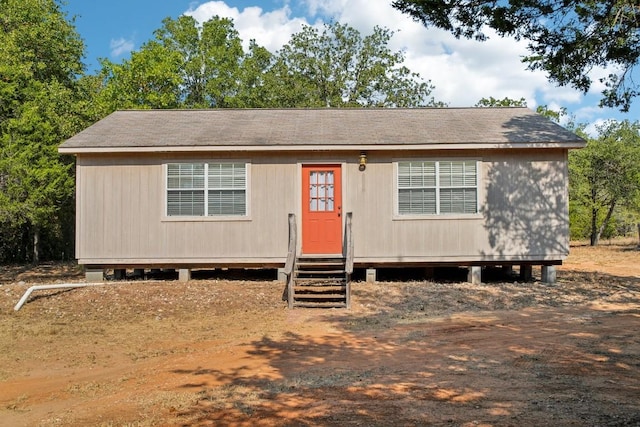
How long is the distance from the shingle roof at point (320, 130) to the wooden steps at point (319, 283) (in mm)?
2413

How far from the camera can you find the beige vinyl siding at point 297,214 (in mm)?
11672

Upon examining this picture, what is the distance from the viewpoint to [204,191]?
11711 mm

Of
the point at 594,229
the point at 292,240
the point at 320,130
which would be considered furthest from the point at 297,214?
the point at 594,229

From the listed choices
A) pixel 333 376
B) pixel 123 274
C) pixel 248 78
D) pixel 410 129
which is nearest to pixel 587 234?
pixel 248 78

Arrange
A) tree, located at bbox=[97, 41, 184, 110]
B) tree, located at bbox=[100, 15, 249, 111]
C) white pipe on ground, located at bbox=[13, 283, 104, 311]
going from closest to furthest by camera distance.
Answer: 1. white pipe on ground, located at bbox=[13, 283, 104, 311]
2. tree, located at bbox=[97, 41, 184, 110]
3. tree, located at bbox=[100, 15, 249, 111]

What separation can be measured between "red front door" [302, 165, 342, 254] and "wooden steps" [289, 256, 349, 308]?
1.37 ft

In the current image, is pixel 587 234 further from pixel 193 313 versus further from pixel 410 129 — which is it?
pixel 193 313

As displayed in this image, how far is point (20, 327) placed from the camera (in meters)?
8.41

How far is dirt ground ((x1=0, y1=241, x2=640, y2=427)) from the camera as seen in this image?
456cm

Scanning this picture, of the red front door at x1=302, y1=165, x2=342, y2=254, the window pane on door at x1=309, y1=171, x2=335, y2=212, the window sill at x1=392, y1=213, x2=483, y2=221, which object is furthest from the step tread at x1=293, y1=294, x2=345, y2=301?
the window sill at x1=392, y1=213, x2=483, y2=221

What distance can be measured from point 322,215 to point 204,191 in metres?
2.62

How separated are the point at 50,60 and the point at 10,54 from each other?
4.25 meters

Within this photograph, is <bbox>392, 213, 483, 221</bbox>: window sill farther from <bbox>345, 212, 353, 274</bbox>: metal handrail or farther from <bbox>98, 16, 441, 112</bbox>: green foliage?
<bbox>98, 16, 441, 112</bbox>: green foliage

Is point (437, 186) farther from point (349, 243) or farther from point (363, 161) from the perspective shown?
point (349, 243)
